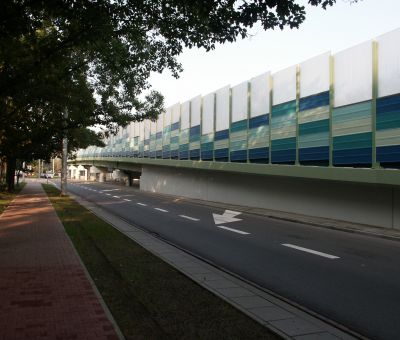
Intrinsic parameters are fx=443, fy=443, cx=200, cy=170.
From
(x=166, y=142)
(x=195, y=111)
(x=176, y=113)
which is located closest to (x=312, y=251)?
(x=195, y=111)

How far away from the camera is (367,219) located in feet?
58.6

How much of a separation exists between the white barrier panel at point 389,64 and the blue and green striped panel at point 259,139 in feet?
28.1

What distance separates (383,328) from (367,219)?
499 inches

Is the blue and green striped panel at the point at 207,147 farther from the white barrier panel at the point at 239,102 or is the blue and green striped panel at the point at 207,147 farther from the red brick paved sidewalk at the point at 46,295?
the red brick paved sidewalk at the point at 46,295

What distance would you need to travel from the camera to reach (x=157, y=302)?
254 inches

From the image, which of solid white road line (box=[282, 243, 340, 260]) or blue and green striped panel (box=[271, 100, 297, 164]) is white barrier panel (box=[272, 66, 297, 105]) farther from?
solid white road line (box=[282, 243, 340, 260])

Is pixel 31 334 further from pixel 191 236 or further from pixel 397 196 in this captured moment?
pixel 397 196

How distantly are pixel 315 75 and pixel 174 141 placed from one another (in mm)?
21315

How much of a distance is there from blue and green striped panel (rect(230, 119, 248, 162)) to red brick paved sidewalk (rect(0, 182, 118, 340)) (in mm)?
16476

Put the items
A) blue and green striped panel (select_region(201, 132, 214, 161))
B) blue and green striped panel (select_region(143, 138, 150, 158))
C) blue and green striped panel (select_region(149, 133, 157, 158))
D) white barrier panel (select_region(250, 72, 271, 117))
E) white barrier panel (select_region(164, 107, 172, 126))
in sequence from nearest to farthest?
white barrier panel (select_region(250, 72, 271, 117)) → blue and green striped panel (select_region(201, 132, 214, 161)) → white barrier panel (select_region(164, 107, 172, 126)) → blue and green striped panel (select_region(149, 133, 157, 158)) → blue and green striped panel (select_region(143, 138, 150, 158))

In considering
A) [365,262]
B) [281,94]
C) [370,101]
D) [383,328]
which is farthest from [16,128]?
[383,328]

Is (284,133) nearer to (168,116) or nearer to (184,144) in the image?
(184,144)

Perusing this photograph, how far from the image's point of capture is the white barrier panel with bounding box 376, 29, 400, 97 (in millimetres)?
16266

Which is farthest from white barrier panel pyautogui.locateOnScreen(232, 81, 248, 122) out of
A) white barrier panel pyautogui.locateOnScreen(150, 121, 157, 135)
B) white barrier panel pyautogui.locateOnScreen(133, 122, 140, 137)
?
white barrier panel pyautogui.locateOnScreen(133, 122, 140, 137)
